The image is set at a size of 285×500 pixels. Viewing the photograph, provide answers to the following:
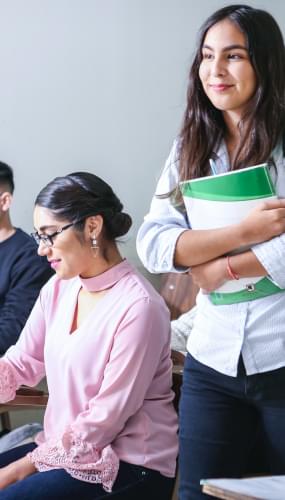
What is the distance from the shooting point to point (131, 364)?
1578 mm

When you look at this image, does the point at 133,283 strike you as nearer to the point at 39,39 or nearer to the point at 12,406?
the point at 12,406

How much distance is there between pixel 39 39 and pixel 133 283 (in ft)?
4.83

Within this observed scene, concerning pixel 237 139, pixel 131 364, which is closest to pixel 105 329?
pixel 131 364

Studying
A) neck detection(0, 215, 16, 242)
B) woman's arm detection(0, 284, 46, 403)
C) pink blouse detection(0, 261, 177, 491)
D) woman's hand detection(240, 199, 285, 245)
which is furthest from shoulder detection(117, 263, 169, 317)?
neck detection(0, 215, 16, 242)

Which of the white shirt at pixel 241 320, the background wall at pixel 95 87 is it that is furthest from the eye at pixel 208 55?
the background wall at pixel 95 87

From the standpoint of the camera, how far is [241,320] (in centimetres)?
123

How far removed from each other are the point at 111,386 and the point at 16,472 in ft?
0.91

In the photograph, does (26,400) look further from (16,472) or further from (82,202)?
(82,202)

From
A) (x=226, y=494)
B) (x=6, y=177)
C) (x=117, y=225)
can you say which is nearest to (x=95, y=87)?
(x=6, y=177)

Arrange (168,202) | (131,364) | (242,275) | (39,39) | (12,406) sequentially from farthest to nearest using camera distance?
(39,39) < (12,406) < (131,364) < (168,202) < (242,275)

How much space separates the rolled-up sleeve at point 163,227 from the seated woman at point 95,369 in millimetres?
311

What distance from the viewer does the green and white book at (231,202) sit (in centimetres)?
118

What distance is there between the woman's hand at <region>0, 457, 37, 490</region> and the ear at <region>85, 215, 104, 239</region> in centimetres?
50

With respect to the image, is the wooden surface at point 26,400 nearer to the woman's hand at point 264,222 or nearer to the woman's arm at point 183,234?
the woman's arm at point 183,234
